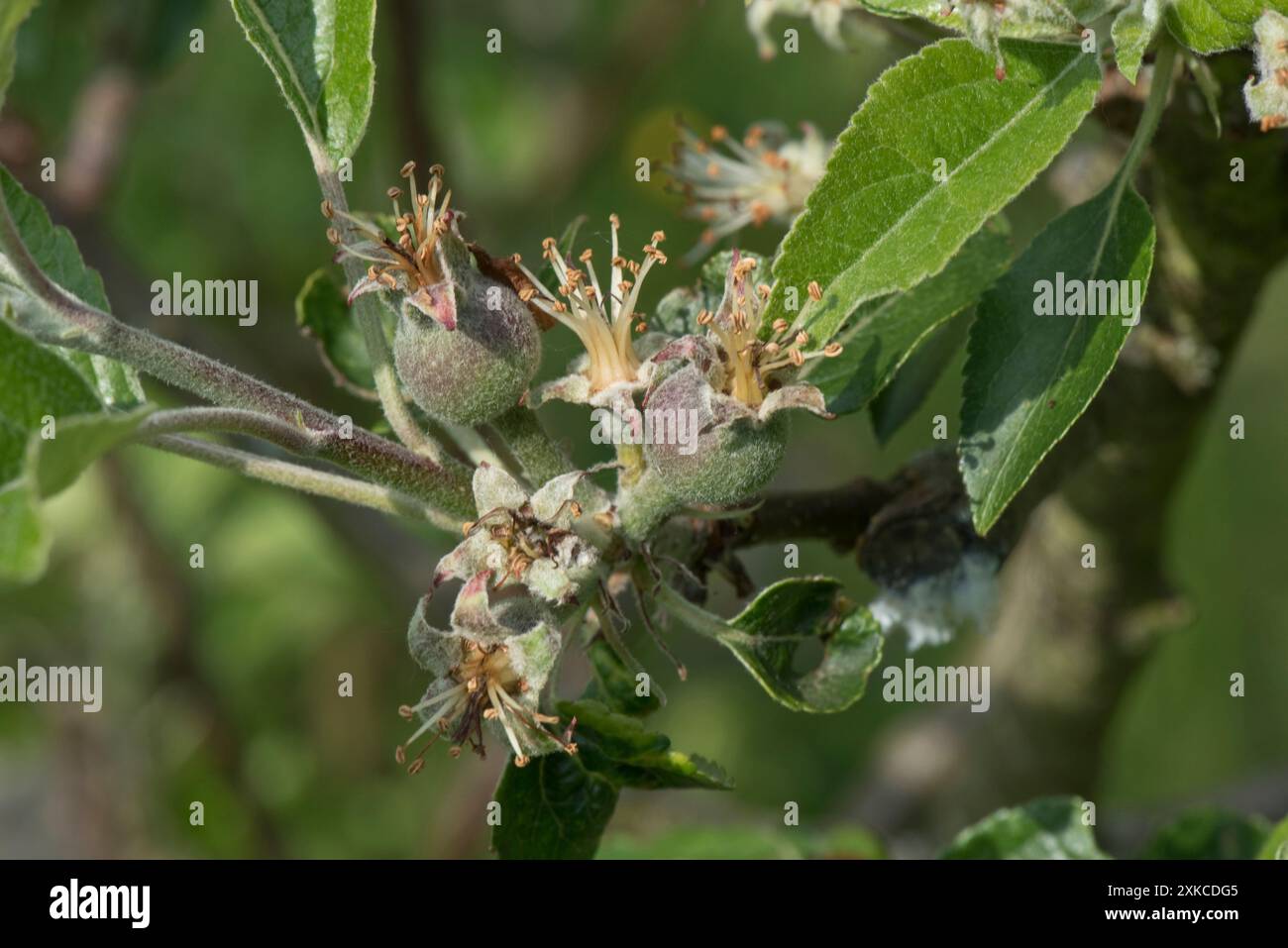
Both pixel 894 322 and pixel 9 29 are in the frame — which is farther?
pixel 894 322

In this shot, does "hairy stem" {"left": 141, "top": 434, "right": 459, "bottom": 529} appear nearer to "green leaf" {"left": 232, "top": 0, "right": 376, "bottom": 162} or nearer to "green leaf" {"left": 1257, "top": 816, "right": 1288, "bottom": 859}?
→ "green leaf" {"left": 232, "top": 0, "right": 376, "bottom": 162}

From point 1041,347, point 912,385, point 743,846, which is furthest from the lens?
point 743,846

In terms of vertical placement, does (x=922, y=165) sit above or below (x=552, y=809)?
above

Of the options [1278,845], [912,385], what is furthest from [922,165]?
[1278,845]

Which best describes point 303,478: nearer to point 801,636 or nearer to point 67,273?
point 67,273

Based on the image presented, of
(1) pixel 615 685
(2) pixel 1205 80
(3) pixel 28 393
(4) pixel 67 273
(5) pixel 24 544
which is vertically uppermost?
(2) pixel 1205 80

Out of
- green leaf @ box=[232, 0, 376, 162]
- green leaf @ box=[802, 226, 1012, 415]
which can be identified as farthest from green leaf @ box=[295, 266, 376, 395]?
green leaf @ box=[802, 226, 1012, 415]

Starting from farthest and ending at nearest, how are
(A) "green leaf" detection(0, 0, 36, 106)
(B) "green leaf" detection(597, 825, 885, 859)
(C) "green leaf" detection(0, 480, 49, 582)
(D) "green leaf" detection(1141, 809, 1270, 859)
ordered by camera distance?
(B) "green leaf" detection(597, 825, 885, 859), (D) "green leaf" detection(1141, 809, 1270, 859), (A) "green leaf" detection(0, 0, 36, 106), (C) "green leaf" detection(0, 480, 49, 582)
